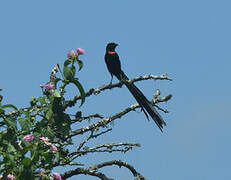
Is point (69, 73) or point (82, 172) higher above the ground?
point (69, 73)

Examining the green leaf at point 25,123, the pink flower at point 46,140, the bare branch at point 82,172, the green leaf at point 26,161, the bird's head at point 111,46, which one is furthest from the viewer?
the bird's head at point 111,46

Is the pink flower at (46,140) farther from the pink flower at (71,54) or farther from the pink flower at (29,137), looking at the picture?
the pink flower at (71,54)

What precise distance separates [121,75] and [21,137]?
437 centimetres

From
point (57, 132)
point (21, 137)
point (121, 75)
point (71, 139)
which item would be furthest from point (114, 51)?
point (21, 137)

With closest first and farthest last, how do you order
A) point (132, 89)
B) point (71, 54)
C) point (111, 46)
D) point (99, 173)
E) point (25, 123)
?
Result: point (25, 123)
point (71, 54)
point (99, 173)
point (132, 89)
point (111, 46)

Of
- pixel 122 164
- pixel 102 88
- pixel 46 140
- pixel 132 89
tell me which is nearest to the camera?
pixel 46 140

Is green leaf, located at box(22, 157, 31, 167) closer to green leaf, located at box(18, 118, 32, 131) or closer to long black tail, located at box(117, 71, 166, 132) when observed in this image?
green leaf, located at box(18, 118, 32, 131)

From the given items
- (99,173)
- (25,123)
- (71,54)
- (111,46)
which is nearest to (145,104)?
(99,173)

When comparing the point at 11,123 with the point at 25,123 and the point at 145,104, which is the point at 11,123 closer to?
the point at 25,123

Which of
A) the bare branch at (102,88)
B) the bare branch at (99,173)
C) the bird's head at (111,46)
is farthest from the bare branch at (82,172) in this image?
Result: the bird's head at (111,46)

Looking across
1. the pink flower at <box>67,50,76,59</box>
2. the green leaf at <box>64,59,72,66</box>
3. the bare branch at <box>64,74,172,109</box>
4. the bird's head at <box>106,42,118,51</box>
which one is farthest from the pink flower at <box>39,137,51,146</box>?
the bird's head at <box>106,42,118,51</box>

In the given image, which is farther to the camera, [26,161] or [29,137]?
[29,137]

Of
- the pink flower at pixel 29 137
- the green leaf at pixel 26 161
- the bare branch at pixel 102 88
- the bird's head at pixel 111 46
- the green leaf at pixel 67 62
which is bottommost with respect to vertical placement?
the green leaf at pixel 26 161

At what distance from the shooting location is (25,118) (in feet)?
15.2
